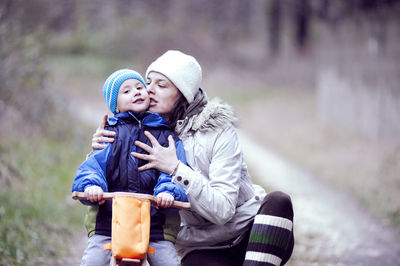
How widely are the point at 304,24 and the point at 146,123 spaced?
93.1 ft

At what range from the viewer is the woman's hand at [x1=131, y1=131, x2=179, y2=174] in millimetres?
3137

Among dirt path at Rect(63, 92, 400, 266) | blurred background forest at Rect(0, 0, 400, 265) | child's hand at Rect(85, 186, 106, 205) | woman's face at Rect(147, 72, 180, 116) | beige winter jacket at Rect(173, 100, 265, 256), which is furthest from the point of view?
blurred background forest at Rect(0, 0, 400, 265)

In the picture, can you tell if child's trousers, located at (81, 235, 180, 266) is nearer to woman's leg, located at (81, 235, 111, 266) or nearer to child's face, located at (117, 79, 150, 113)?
woman's leg, located at (81, 235, 111, 266)

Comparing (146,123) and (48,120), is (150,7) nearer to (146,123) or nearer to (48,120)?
(48,120)

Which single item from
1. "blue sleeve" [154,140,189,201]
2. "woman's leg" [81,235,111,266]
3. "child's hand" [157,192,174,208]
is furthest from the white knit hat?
"woman's leg" [81,235,111,266]

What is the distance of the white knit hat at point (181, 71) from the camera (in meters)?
3.42

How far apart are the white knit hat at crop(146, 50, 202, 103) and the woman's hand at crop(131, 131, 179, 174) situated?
1.40ft

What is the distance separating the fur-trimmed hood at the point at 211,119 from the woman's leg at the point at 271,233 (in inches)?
21.1

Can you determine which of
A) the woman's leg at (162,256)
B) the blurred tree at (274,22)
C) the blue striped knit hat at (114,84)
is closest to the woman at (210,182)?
the blue striped knit hat at (114,84)

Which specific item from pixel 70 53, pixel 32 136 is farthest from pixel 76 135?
pixel 70 53

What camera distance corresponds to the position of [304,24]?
30.4m

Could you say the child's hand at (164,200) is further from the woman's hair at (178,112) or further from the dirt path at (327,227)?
the dirt path at (327,227)

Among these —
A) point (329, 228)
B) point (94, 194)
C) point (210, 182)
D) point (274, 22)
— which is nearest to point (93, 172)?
point (94, 194)

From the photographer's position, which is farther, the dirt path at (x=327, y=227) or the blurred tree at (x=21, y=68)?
the blurred tree at (x=21, y=68)
